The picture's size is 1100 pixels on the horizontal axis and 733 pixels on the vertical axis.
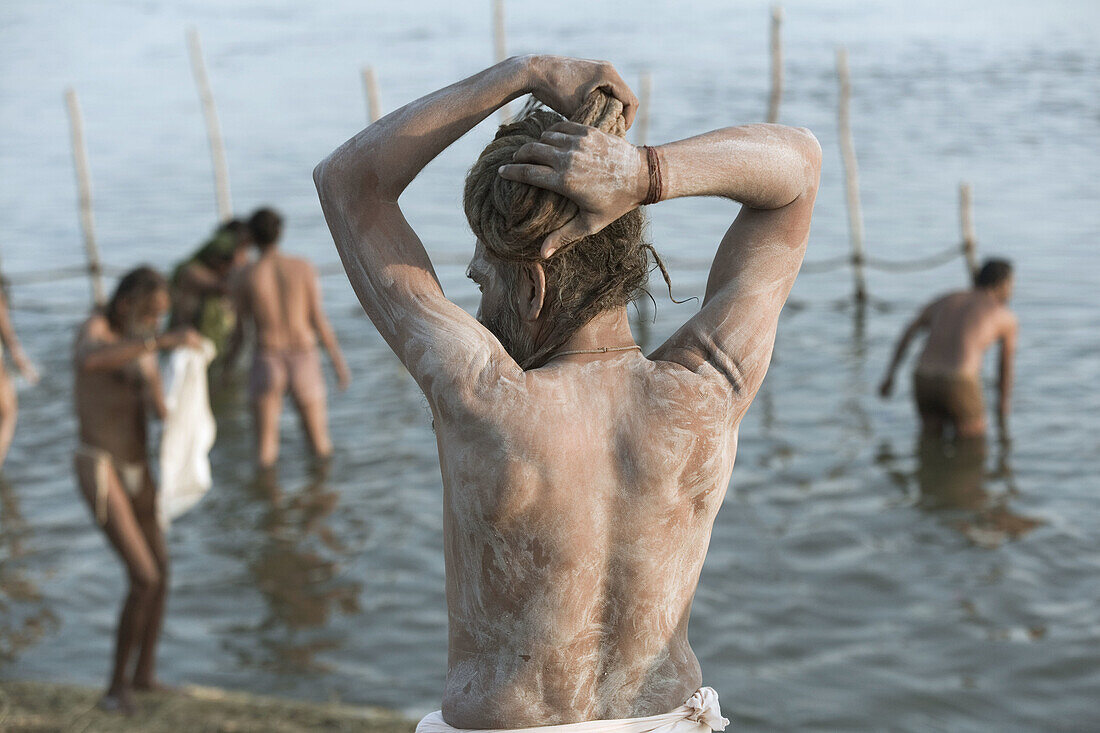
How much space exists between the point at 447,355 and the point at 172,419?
4.91 meters

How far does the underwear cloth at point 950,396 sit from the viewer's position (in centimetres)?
875

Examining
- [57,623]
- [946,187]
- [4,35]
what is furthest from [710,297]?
[4,35]

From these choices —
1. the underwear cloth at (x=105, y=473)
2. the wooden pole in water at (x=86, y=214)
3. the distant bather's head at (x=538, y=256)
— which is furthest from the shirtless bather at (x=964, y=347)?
the wooden pole in water at (x=86, y=214)

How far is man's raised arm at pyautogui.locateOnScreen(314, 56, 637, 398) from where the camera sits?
169cm

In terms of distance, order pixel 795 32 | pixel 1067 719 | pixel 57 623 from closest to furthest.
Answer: pixel 1067 719
pixel 57 623
pixel 795 32

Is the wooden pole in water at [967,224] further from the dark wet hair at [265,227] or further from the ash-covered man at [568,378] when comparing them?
the ash-covered man at [568,378]

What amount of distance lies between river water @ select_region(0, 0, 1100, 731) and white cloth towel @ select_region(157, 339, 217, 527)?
863 mm

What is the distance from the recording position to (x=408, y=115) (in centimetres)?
174

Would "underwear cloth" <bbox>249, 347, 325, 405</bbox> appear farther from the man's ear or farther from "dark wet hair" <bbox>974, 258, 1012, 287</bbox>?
the man's ear

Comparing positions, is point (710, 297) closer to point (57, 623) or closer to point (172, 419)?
point (172, 419)

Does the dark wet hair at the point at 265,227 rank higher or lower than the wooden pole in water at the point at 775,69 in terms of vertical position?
lower

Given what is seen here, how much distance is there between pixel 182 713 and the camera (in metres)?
5.58

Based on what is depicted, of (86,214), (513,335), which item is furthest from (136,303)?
(86,214)

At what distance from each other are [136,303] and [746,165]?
4.69 m
